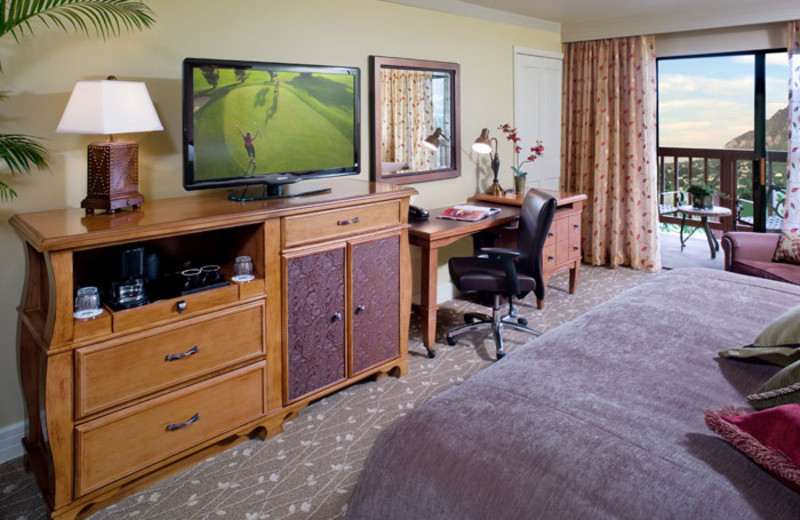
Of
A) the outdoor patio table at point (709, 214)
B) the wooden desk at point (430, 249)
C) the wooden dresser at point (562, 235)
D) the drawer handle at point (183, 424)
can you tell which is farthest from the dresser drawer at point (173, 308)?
the outdoor patio table at point (709, 214)

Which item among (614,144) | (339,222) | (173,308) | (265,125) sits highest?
(614,144)

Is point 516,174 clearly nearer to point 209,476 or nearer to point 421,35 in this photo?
point 421,35

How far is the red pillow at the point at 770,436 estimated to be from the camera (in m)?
1.18

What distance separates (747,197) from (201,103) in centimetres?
487

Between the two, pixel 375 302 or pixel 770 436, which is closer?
pixel 770 436

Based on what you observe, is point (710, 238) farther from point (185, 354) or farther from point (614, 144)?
point (185, 354)

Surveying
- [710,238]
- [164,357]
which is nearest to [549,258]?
[710,238]

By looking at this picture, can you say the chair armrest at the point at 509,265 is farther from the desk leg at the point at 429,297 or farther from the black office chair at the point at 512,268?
the desk leg at the point at 429,297

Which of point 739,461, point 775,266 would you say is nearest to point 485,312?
point 775,266

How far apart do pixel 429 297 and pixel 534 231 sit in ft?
2.51

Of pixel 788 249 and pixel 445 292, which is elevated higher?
pixel 788 249

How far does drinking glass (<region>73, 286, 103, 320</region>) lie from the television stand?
83cm

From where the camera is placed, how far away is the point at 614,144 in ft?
18.2

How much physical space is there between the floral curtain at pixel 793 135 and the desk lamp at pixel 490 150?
2276 millimetres
